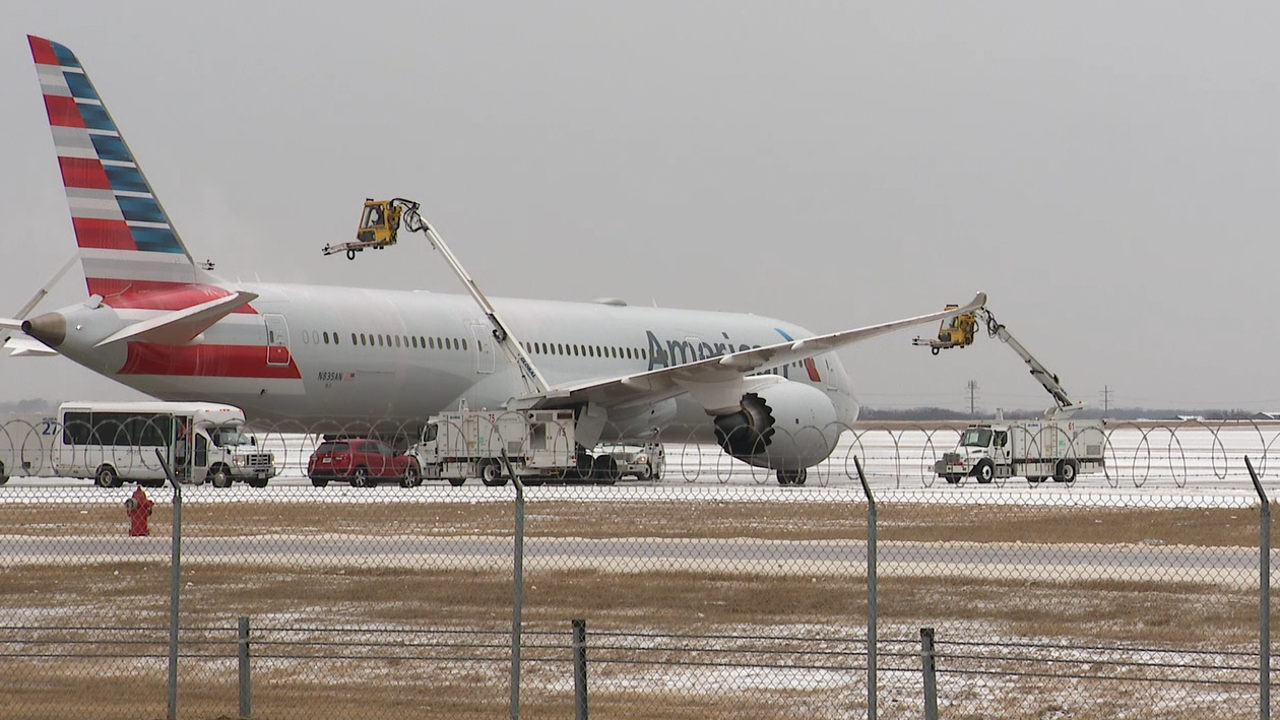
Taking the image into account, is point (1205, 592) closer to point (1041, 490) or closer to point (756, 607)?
point (756, 607)

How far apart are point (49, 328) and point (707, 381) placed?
539 inches

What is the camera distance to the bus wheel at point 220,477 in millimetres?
37469

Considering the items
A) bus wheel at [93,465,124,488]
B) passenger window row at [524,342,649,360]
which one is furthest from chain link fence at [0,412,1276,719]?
passenger window row at [524,342,649,360]

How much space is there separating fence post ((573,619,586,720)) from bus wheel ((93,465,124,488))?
28.7 m

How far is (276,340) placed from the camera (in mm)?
34031

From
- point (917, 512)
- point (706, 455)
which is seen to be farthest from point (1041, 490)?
point (706, 455)

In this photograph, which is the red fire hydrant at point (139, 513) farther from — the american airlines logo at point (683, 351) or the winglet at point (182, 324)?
the american airlines logo at point (683, 351)

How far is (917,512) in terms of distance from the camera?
28.0 m

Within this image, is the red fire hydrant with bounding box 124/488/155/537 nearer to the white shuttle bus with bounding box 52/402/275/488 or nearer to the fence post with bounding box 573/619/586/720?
the white shuttle bus with bounding box 52/402/275/488

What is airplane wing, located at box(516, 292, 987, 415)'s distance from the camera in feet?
116

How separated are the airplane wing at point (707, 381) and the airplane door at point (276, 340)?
5789mm

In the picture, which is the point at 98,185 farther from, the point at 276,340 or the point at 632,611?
the point at 632,611

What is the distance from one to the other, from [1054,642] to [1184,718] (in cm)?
271

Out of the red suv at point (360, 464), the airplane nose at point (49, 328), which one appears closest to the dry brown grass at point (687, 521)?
the airplane nose at point (49, 328)
